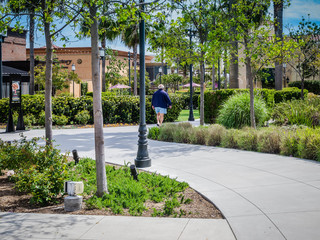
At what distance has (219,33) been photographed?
40.9 feet

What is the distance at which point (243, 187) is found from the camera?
6234 millimetres

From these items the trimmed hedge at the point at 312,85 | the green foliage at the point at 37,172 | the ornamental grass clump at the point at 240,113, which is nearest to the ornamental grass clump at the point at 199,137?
the ornamental grass clump at the point at 240,113

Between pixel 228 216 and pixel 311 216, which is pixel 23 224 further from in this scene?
pixel 311 216

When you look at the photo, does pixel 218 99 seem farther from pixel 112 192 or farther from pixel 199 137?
pixel 112 192

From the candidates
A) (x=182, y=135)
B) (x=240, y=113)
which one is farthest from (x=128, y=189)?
(x=240, y=113)

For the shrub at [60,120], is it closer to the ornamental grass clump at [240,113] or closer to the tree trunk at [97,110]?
the ornamental grass clump at [240,113]

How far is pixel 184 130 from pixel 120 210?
719 centimetres

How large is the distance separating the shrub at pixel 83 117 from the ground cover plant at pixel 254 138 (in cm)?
601

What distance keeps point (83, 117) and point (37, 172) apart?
11.8 m

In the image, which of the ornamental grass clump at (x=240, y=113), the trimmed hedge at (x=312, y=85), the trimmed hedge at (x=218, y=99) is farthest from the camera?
the trimmed hedge at (x=312, y=85)

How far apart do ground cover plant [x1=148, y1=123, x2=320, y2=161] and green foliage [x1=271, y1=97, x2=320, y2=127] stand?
2.37 meters

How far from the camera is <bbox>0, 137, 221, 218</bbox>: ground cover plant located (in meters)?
5.13

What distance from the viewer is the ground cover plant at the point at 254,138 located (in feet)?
28.3

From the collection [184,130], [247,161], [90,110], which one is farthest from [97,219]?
[90,110]
